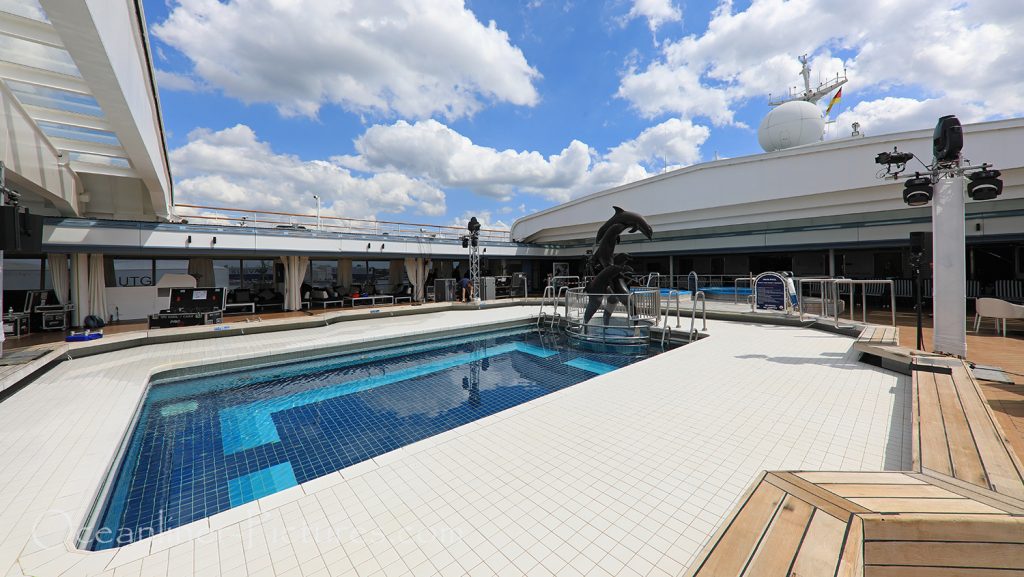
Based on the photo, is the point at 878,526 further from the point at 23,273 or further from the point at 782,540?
the point at 23,273

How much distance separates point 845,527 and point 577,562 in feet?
3.96

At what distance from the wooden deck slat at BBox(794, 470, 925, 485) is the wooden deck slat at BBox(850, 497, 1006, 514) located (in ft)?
0.71

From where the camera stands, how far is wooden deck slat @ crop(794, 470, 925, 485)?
1.98 m

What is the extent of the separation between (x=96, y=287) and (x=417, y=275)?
34.0 feet

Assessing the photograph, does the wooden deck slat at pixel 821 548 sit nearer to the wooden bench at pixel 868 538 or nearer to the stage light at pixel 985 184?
the wooden bench at pixel 868 538

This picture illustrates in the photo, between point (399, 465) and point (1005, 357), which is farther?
point (1005, 357)

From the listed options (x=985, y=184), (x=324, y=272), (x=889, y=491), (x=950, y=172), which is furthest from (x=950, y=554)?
(x=324, y=272)

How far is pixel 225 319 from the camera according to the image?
1208cm

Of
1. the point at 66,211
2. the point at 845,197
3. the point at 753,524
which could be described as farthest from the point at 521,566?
the point at 845,197

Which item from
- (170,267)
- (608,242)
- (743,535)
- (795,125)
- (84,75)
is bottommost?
(743,535)

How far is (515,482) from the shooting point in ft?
8.62

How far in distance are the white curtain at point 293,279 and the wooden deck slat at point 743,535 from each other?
625 inches

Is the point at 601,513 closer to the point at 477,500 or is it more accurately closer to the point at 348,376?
the point at 477,500

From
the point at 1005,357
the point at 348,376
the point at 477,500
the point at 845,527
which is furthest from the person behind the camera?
the point at 348,376
